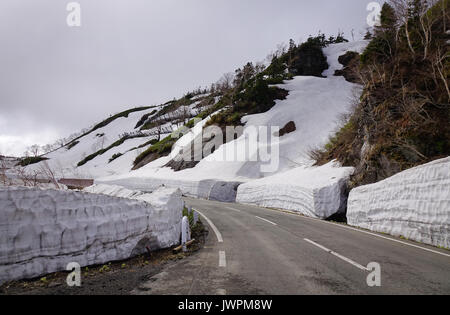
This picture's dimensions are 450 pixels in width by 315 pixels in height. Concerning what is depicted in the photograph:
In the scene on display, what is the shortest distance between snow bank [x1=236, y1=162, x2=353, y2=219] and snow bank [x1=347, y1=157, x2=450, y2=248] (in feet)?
7.86

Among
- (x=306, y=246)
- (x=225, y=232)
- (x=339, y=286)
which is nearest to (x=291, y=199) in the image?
(x=225, y=232)

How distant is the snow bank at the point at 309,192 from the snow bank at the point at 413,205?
2.40m

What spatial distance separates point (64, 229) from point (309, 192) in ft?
43.1

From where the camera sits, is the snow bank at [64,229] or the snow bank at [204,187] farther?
the snow bank at [204,187]

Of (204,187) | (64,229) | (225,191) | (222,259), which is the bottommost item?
(225,191)

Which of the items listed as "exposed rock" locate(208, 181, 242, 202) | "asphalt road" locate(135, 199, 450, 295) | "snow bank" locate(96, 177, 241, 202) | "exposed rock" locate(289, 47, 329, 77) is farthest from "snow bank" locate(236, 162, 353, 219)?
"exposed rock" locate(289, 47, 329, 77)

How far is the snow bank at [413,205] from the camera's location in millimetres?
7520

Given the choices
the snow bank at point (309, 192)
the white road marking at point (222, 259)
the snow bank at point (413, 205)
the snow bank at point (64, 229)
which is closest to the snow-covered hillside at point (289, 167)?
the snow bank at point (309, 192)

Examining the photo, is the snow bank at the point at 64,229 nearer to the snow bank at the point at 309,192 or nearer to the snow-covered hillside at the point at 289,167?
the snow bank at the point at 309,192

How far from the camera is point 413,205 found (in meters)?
8.55

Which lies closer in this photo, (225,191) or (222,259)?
(222,259)

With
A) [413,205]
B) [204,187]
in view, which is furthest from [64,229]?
[204,187]

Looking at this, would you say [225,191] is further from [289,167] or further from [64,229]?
[64,229]

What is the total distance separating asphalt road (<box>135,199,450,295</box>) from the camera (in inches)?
161
